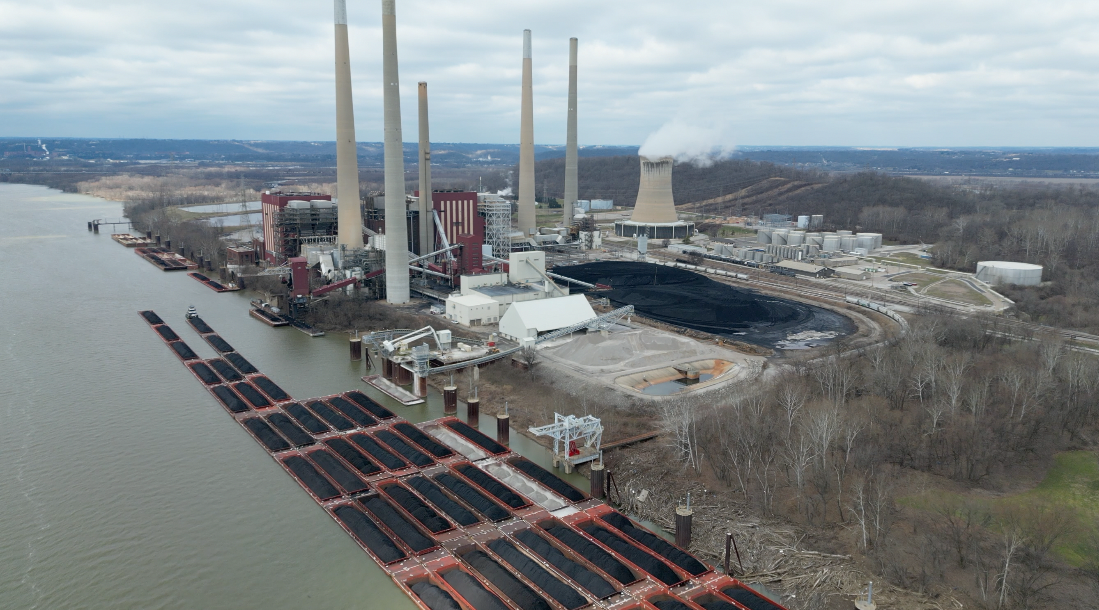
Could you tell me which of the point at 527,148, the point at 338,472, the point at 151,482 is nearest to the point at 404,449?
the point at 338,472

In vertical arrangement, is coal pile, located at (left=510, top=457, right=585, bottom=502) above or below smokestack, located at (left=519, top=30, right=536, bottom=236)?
below

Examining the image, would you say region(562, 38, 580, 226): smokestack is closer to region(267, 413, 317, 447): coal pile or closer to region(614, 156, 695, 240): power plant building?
region(614, 156, 695, 240): power plant building

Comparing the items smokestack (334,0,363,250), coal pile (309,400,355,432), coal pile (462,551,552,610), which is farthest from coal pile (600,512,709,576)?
smokestack (334,0,363,250)

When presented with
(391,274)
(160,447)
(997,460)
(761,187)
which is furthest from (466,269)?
(761,187)

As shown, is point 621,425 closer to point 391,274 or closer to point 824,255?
point 391,274

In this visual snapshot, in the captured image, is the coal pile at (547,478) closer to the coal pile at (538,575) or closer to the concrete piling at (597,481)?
the concrete piling at (597,481)

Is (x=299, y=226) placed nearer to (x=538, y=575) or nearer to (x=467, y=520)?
(x=467, y=520)

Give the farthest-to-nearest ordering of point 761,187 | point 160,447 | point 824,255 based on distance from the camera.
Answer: point 761,187 → point 824,255 → point 160,447
